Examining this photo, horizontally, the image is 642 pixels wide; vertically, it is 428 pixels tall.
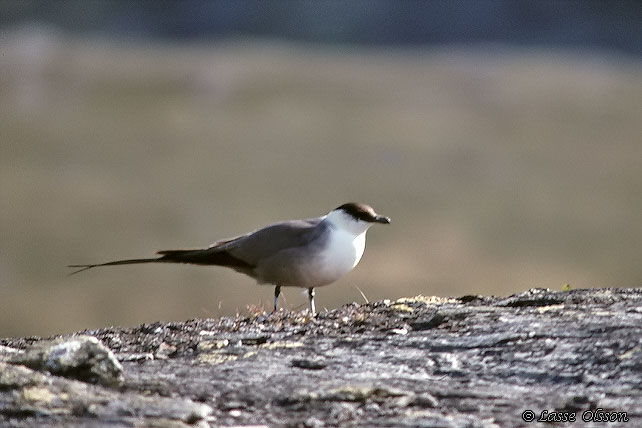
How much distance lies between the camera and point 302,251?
10.9 metres

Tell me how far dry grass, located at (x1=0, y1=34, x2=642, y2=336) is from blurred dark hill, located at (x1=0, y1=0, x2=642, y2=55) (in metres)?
3.06

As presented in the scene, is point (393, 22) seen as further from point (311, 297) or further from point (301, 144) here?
point (311, 297)

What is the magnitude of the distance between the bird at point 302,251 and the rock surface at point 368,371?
3.24ft

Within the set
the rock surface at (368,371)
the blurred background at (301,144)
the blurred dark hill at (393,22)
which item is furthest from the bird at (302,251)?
→ the blurred dark hill at (393,22)

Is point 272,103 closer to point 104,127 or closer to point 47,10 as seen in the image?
point 104,127

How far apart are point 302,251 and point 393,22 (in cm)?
8187

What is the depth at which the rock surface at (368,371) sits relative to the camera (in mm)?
7590

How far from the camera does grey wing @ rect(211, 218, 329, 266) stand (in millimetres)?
11055

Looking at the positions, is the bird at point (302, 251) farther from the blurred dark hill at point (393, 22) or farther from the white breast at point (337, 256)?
the blurred dark hill at point (393, 22)

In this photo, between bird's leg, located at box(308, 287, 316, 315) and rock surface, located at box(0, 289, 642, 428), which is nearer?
rock surface, located at box(0, 289, 642, 428)

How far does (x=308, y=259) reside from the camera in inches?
429

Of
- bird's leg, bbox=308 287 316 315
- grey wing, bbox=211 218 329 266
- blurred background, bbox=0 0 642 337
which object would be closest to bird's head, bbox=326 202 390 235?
grey wing, bbox=211 218 329 266

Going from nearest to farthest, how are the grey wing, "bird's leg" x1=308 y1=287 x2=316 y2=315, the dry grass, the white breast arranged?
"bird's leg" x1=308 y1=287 x2=316 y2=315, the white breast, the grey wing, the dry grass

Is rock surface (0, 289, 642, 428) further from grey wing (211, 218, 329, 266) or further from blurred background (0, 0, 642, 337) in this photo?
blurred background (0, 0, 642, 337)
